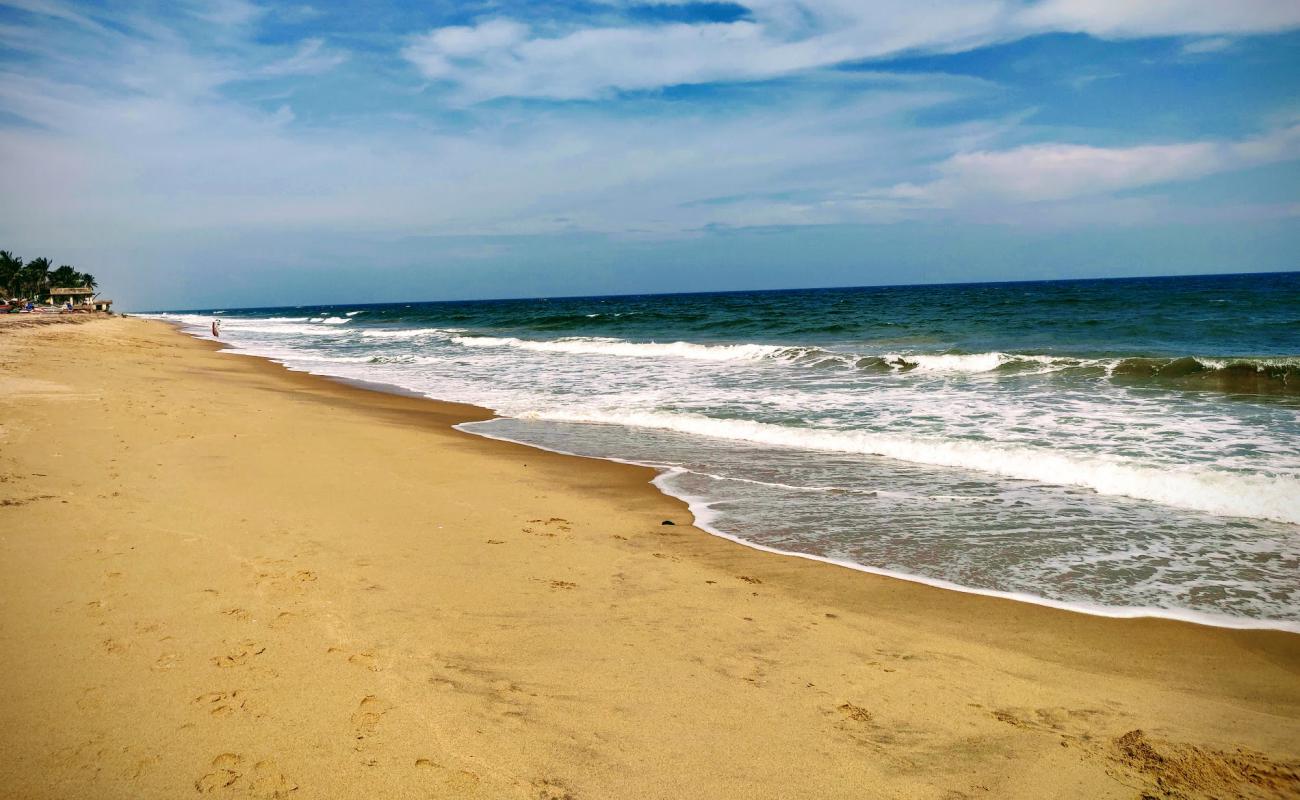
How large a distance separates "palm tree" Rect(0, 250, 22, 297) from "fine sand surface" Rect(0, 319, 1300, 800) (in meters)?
97.4

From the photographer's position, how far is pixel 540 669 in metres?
3.45

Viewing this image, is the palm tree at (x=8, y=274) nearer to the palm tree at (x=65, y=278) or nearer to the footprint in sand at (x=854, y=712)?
the palm tree at (x=65, y=278)

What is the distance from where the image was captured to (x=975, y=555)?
5.59 m

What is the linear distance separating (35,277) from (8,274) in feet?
14.4

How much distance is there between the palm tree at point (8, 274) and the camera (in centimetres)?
7806

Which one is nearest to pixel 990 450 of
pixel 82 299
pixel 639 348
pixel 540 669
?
pixel 540 669

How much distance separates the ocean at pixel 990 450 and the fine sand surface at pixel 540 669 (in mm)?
672

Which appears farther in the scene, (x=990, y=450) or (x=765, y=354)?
(x=765, y=354)

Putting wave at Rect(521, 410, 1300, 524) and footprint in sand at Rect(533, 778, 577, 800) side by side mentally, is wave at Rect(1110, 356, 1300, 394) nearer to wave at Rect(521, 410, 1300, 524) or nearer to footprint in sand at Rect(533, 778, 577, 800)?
wave at Rect(521, 410, 1300, 524)

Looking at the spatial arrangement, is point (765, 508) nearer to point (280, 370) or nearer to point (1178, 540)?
point (1178, 540)

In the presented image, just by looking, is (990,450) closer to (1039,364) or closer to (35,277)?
(1039,364)

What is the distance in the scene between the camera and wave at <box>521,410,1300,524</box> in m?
6.55

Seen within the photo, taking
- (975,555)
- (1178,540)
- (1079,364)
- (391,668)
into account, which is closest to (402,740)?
(391,668)

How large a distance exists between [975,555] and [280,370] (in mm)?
21370
